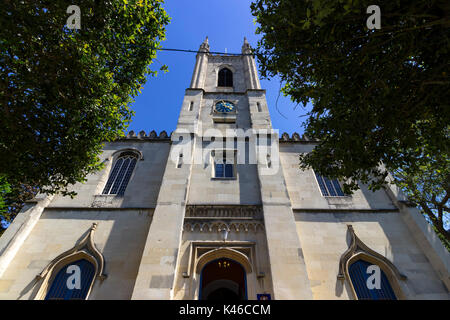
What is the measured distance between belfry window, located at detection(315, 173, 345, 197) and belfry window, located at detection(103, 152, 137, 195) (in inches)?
455

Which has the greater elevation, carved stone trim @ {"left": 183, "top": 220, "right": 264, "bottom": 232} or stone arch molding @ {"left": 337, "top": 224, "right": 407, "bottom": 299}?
carved stone trim @ {"left": 183, "top": 220, "right": 264, "bottom": 232}

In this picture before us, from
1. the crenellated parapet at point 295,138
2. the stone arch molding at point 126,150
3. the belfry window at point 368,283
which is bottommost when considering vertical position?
the belfry window at point 368,283

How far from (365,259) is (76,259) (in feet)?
42.4

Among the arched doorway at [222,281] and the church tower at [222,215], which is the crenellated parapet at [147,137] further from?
the arched doorway at [222,281]

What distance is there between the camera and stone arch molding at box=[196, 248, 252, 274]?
9219mm

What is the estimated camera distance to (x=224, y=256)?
31.5 ft

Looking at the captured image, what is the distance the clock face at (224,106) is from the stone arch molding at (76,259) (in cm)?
1144

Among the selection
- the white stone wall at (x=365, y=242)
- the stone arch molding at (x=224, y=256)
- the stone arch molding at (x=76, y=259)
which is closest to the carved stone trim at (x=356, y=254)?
the white stone wall at (x=365, y=242)

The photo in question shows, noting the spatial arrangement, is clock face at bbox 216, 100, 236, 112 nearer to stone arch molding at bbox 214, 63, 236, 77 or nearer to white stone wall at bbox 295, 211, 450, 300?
stone arch molding at bbox 214, 63, 236, 77

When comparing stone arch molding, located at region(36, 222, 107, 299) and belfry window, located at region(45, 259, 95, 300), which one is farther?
stone arch molding, located at region(36, 222, 107, 299)

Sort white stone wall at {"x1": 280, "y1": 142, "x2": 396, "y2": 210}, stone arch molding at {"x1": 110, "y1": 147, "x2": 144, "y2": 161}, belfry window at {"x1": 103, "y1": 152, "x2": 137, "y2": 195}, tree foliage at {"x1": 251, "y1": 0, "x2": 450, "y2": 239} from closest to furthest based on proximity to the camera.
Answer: tree foliage at {"x1": 251, "y1": 0, "x2": 450, "y2": 239} < white stone wall at {"x1": 280, "y1": 142, "x2": 396, "y2": 210} < belfry window at {"x1": 103, "y1": 152, "x2": 137, "y2": 195} < stone arch molding at {"x1": 110, "y1": 147, "x2": 144, "y2": 161}

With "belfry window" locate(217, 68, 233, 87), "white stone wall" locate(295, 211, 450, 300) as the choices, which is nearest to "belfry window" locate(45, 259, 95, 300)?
"white stone wall" locate(295, 211, 450, 300)

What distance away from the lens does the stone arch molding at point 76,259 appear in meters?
9.19
